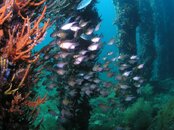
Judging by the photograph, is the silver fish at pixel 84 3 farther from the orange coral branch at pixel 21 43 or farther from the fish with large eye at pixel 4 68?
the fish with large eye at pixel 4 68

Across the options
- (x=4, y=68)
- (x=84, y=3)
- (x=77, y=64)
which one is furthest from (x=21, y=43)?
(x=77, y=64)

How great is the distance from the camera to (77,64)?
356 inches

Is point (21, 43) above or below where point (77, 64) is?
above

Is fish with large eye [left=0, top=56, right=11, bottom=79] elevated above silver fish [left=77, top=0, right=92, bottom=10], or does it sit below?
below

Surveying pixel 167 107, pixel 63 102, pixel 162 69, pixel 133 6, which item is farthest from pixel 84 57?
pixel 162 69

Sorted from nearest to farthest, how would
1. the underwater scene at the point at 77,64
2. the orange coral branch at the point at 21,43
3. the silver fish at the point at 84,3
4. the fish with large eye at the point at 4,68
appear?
1. the orange coral branch at the point at 21,43
2. the fish with large eye at the point at 4,68
3. the underwater scene at the point at 77,64
4. the silver fish at the point at 84,3

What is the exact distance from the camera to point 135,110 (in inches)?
417

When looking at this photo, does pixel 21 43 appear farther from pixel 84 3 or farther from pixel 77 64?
pixel 77 64

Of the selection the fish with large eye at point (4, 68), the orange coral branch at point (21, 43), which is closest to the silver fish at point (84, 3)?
the orange coral branch at point (21, 43)

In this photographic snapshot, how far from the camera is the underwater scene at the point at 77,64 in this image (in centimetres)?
414

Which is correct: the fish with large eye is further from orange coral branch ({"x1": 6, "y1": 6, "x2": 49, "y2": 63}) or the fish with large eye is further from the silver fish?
the silver fish

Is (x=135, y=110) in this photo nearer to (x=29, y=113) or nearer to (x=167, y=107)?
(x=167, y=107)

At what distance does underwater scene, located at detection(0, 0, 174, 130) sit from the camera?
13.6ft

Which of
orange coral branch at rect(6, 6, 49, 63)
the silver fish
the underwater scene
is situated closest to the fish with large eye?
the underwater scene
